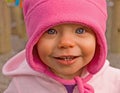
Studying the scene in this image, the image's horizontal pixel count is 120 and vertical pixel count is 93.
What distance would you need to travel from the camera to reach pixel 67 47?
767mm

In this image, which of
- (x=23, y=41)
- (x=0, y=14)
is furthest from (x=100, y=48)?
(x=23, y=41)

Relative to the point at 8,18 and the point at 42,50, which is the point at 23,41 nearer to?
the point at 8,18

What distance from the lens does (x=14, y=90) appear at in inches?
40.3

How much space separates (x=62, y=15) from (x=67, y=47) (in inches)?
2.9

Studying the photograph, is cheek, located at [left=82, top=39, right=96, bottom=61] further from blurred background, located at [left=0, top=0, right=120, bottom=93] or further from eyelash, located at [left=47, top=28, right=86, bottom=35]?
blurred background, located at [left=0, top=0, right=120, bottom=93]

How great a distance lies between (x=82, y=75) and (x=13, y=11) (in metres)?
1.54

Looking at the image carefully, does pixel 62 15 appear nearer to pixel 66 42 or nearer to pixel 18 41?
pixel 66 42

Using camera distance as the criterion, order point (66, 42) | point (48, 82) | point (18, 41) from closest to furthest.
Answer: point (66, 42) → point (48, 82) → point (18, 41)

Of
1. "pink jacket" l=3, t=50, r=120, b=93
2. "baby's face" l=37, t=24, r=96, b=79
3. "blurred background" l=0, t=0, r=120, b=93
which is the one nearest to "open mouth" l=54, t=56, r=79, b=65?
"baby's face" l=37, t=24, r=96, b=79

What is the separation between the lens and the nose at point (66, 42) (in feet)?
2.49

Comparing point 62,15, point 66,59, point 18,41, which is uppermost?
point 62,15

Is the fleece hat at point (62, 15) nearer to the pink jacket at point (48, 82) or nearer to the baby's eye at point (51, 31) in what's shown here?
the baby's eye at point (51, 31)

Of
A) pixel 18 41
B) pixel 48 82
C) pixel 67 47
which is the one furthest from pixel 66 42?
pixel 18 41

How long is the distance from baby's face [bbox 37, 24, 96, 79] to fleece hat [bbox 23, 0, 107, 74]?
Answer: 2 cm
